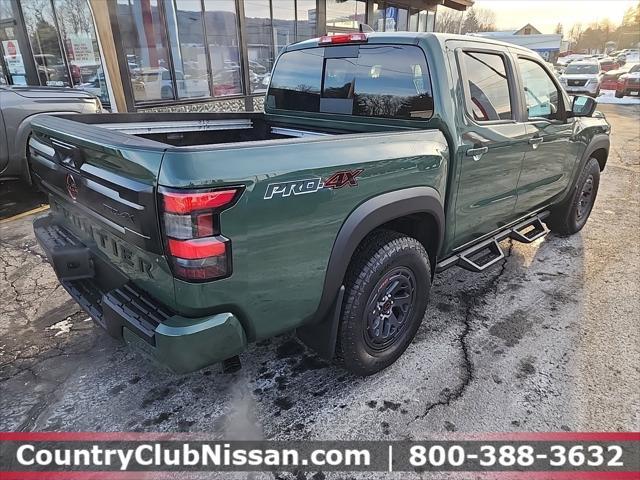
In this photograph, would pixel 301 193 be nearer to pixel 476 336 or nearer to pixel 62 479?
pixel 62 479

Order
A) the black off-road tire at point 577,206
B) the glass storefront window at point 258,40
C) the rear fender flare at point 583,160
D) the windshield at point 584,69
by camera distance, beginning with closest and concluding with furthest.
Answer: the rear fender flare at point 583,160 < the black off-road tire at point 577,206 < the glass storefront window at point 258,40 < the windshield at point 584,69

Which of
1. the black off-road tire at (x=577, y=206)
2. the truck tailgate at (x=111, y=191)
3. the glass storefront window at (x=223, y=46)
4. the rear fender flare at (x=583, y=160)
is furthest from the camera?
the glass storefront window at (x=223, y=46)

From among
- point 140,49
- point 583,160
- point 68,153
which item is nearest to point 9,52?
point 140,49

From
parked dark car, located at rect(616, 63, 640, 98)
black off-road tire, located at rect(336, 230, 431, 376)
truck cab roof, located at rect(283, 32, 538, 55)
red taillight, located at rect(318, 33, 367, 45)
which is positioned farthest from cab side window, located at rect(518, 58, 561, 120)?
parked dark car, located at rect(616, 63, 640, 98)

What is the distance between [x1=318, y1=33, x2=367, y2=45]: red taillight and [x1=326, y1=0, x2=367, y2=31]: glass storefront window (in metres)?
11.3

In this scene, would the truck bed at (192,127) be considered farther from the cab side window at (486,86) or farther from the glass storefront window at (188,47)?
the glass storefront window at (188,47)

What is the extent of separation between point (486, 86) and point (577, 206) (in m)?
2.49

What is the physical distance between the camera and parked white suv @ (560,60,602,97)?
68.9 feet

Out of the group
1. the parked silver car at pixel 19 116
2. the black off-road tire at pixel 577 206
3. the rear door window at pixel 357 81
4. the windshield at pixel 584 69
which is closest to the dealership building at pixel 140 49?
the parked silver car at pixel 19 116

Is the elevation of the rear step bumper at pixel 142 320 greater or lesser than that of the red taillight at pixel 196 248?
lesser

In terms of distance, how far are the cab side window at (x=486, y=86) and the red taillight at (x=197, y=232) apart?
1.94 meters

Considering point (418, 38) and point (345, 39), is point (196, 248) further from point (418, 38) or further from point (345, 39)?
point (345, 39)

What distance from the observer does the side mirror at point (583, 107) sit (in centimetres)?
403

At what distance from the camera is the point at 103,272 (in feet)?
8.02
